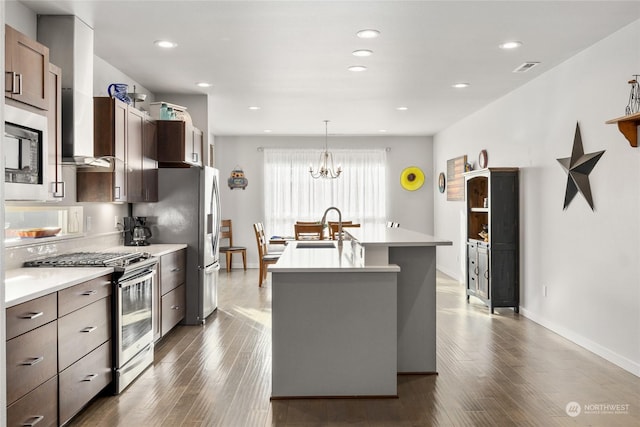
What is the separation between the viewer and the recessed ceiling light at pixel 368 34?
3.91 metres

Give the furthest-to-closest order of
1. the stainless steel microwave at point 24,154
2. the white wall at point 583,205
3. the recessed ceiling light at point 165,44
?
the recessed ceiling light at point 165,44 → the white wall at point 583,205 → the stainless steel microwave at point 24,154

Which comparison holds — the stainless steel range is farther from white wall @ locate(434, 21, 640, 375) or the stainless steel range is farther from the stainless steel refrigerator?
white wall @ locate(434, 21, 640, 375)

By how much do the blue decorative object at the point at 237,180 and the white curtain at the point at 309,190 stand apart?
463mm

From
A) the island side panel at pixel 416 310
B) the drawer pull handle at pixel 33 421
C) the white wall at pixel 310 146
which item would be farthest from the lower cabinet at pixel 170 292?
the white wall at pixel 310 146

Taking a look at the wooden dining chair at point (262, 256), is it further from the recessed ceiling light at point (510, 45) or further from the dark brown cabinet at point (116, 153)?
the recessed ceiling light at point (510, 45)

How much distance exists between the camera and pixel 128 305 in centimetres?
351

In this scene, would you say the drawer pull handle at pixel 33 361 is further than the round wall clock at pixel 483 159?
No

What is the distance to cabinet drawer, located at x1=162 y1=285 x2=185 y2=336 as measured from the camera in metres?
4.66

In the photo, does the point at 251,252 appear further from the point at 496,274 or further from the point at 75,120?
the point at 75,120

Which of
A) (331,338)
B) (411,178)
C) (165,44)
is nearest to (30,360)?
(331,338)

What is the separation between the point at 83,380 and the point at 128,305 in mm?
641

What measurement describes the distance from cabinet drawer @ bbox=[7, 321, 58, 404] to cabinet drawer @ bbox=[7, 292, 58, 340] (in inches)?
1.1

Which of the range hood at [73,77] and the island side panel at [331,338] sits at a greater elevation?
the range hood at [73,77]

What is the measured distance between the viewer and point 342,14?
3.55 meters
